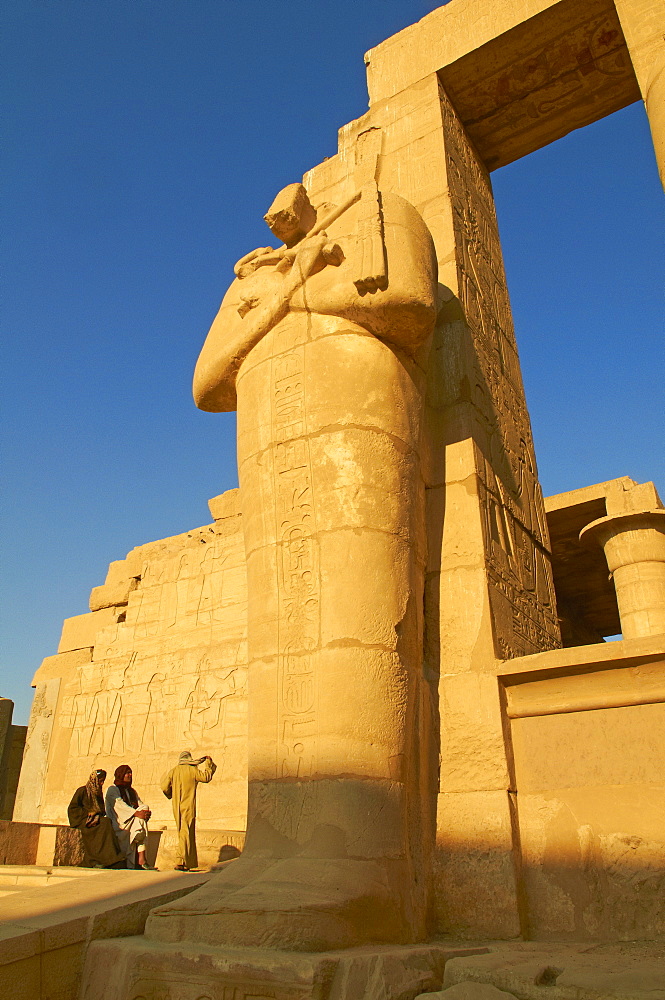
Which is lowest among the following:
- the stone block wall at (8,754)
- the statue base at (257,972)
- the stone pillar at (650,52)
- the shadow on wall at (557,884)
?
the statue base at (257,972)

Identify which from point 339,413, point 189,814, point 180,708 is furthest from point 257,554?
point 180,708

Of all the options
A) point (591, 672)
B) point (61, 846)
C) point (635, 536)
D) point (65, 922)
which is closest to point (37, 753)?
point (61, 846)

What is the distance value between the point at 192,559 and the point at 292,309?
4.38m

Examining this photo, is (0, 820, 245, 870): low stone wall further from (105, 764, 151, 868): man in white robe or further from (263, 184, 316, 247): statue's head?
(263, 184, 316, 247): statue's head

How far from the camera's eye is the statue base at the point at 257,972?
7.21 feet

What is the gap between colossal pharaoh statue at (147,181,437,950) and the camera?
274 centimetres

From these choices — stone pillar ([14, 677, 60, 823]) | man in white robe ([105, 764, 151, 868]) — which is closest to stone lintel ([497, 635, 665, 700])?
man in white robe ([105, 764, 151, 868])

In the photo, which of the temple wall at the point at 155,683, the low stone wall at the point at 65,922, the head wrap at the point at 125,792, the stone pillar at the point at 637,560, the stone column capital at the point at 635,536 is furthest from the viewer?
the stone column capital at the point at 635,536

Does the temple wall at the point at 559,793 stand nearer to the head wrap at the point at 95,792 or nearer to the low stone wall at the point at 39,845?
the head wrap at the point at 95,792

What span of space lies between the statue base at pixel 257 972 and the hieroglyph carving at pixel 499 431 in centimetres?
160

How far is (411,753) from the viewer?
320cm

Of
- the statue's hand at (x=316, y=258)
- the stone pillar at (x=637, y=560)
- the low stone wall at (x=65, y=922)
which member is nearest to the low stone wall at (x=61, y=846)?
the low stone wall at (x=65, y=922)

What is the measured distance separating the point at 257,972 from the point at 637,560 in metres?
7.59

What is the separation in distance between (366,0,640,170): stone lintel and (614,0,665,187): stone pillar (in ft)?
1.94
